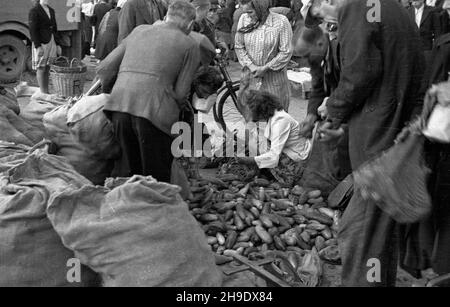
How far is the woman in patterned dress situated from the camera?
691cm

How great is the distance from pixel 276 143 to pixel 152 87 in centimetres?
160

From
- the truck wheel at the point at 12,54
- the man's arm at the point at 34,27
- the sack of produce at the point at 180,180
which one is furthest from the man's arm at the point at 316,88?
the truck wheel at the point at 12,54

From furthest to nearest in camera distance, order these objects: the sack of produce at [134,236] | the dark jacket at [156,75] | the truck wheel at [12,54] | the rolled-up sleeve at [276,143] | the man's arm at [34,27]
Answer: the truck wheel at [12,54], the man's arm at [34,27], the rolled-up sleeve at [276,143], the dark jacket at [156,75], the sack of produce at [134,236]

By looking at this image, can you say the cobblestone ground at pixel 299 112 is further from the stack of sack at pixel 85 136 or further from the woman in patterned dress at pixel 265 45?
the stack of sack at pixel 85 136

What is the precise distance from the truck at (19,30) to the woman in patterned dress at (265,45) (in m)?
5.35

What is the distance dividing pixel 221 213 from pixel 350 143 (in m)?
1.58

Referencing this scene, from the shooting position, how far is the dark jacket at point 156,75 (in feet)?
15.3

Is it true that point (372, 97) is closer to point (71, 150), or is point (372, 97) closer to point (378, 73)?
point (378, 73)

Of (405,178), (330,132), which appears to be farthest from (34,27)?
(405,178)

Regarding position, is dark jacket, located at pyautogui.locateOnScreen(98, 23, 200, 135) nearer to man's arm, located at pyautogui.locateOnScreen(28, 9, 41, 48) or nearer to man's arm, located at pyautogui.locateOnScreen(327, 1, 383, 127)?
man's arm, located at pyautogui.locateOnScreen(327, 1, 383, 127)

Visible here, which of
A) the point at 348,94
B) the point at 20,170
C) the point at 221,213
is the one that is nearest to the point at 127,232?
the point at 20,170

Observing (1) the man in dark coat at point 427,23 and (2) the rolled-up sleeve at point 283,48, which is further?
(1) the man in dark coat at point 427,23

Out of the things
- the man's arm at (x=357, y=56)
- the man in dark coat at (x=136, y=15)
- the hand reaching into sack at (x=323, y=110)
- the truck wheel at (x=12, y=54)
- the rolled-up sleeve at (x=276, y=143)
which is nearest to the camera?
the man's arm at (x=357, y=56)

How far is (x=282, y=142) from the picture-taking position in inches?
232
